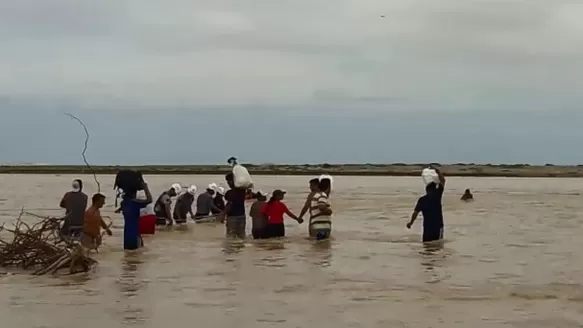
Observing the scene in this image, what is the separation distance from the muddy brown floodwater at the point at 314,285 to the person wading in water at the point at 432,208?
0.48m

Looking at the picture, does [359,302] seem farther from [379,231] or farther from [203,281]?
[379,231]

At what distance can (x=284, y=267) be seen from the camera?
16203 mm

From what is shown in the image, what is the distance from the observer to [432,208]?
60.0 ft

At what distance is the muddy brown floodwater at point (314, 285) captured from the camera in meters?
11.6

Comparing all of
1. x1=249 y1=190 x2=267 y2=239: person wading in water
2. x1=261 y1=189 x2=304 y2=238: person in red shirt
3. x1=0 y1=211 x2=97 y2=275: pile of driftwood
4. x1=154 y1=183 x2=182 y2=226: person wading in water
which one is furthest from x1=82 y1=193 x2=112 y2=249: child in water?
x1=154 y1=183 x2=182 y2=226: person wading in water

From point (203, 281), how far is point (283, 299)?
2.03m

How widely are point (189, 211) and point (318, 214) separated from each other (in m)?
5.76

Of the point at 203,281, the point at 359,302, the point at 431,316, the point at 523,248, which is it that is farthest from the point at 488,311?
the point at 523,248

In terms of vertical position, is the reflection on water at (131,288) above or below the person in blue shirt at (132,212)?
below

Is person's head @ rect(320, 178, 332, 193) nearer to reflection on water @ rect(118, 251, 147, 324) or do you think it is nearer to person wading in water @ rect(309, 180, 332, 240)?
person wading in water @ rect(309, 180, 332, 240)

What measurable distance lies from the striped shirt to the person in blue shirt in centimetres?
334

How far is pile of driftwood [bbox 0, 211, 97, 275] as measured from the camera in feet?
49.9

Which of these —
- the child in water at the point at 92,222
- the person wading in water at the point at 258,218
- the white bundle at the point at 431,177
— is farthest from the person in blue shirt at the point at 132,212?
the white bundle at the point at 431,177

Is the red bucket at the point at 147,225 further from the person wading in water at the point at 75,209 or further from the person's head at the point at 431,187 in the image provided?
the person's head at the point at 431,187
